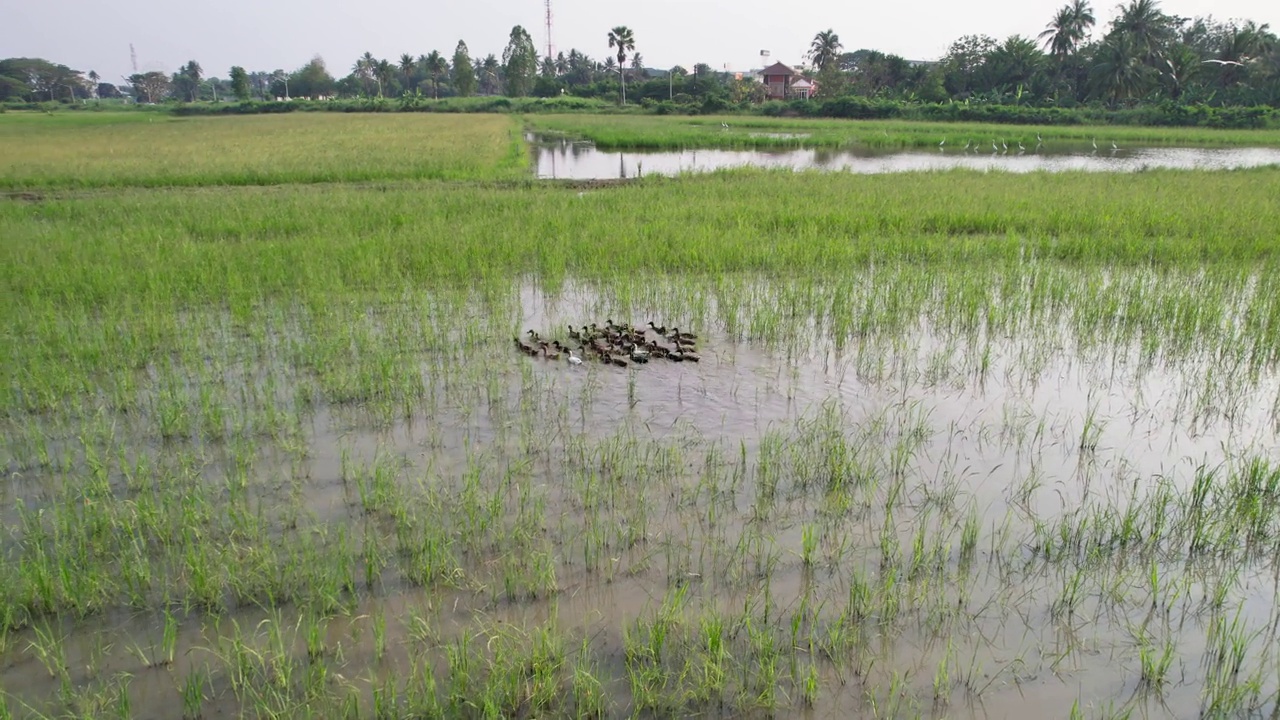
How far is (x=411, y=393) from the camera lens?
4.84 meters

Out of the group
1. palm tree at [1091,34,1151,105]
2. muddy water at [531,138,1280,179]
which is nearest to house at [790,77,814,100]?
palm tree at [1091,34,1151,105]

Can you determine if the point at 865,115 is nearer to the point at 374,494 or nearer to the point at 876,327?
the point at 876,327

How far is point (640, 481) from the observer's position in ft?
12.5

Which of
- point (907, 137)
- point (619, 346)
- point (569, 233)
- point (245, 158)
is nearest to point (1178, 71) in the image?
point (907, 137)

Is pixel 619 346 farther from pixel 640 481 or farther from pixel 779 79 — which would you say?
pixel 779 79

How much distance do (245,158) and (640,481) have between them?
17.7 meters

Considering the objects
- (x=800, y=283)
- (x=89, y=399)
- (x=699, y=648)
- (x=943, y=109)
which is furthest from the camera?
(x=943, y=109)

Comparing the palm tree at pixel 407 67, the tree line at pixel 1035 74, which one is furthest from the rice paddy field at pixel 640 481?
the palm tree at pixel 407 67

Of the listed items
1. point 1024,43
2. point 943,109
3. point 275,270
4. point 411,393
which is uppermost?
point 1024,43

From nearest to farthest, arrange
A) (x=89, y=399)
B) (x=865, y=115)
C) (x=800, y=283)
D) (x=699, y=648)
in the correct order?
(x=699, y=648)
(x=89, y=399)
(x=800, y=283)
(x=865, y=115)

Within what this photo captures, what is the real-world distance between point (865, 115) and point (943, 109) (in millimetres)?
4456

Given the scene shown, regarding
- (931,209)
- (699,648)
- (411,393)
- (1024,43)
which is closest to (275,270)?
(411,393)

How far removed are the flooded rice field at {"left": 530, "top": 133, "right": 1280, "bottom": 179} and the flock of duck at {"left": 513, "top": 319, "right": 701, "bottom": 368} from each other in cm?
1094

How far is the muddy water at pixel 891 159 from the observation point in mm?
18609
